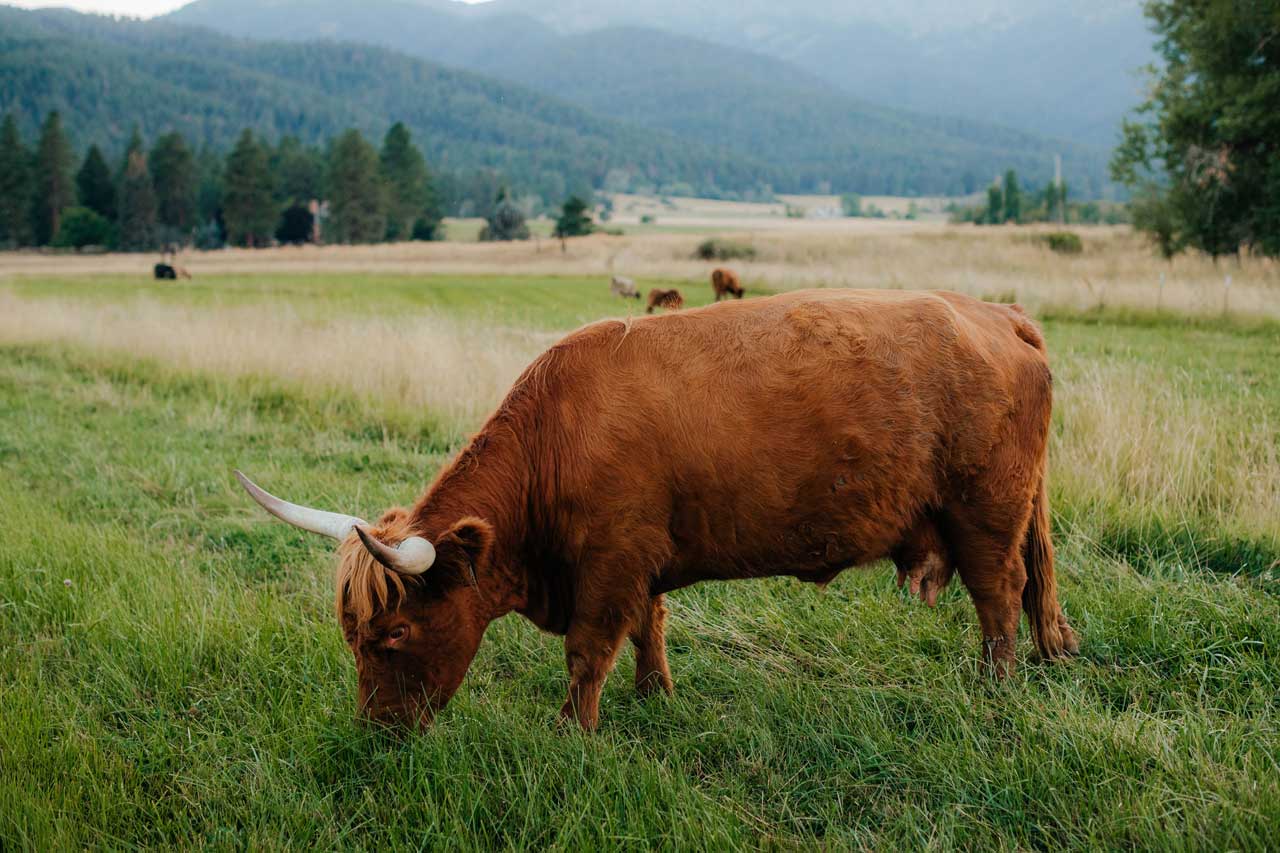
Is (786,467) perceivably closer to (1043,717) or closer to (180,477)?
(1043,717)

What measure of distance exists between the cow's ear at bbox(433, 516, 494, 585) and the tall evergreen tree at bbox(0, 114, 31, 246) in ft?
337

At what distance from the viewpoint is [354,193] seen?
8969 centimetres

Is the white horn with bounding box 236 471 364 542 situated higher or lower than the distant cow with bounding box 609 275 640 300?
lower

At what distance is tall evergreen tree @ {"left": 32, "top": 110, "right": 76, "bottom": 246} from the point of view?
88.9 m

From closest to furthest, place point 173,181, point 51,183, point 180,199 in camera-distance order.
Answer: point 51,183
point 173,181
point 180,199

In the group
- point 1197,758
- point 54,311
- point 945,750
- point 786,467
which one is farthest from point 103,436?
point 54,311

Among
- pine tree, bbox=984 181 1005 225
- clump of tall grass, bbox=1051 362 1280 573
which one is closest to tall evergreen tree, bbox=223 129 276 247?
pine tree, bbox=984 181 1005 225

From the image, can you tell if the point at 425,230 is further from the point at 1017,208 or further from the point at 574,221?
the point at 1017,208

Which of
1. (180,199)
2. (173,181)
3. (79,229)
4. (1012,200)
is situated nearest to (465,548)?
(1012,200)

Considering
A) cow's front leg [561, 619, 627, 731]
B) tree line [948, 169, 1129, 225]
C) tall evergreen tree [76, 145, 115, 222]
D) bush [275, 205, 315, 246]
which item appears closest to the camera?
cow's front leg [561, 619, 627, 731]

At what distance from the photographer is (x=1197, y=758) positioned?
3.13m

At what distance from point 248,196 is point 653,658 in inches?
3820

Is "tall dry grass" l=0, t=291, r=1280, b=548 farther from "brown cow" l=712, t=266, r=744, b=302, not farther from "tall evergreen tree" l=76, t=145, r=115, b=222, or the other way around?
Result: "tall evergreen tree" l=76, t=145, r=115, b=222

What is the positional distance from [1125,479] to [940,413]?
342 cm
